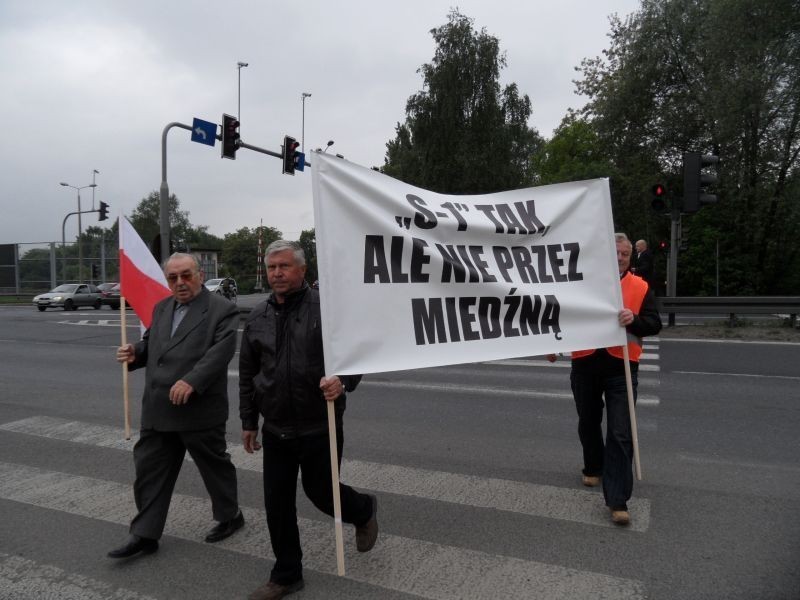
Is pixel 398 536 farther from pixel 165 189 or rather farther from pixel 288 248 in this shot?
pixel 165 189

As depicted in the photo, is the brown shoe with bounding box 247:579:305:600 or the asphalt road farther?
the asphalt road

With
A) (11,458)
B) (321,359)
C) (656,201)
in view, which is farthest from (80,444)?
(656,201)

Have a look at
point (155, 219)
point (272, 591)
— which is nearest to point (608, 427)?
point (272, 591)

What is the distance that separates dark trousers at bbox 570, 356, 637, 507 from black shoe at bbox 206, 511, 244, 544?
232 cm

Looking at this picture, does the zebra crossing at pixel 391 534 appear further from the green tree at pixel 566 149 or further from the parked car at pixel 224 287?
the green tree at pixel 566 149

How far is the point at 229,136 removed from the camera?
62.8 ft

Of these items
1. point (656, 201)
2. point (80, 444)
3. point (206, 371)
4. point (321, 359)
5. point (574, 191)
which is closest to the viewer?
point (321, 359)

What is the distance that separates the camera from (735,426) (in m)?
6.53

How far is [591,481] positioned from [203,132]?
54.7 ft

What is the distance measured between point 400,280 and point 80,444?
4.22 metres

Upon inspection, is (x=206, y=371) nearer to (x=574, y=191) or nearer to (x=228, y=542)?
(x=228, y=542)

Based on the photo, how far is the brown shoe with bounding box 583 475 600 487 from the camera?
4.77 m

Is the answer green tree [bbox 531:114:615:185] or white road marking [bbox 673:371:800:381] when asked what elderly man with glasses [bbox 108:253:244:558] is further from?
green tree [bbox 531:114:615:185]

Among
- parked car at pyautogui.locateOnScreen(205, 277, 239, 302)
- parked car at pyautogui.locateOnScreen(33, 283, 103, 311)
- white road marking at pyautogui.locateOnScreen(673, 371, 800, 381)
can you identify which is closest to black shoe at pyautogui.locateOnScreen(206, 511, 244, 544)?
white road marking at pyautogui.locateOnScreen(673, 371, 800, 381)
